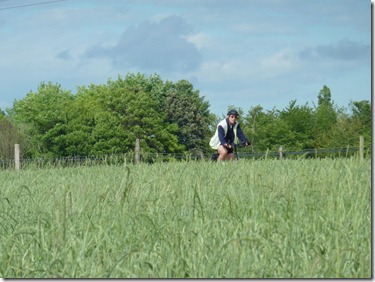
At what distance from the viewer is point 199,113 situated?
55969 millimetres

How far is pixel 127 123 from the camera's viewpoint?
52.2 metres

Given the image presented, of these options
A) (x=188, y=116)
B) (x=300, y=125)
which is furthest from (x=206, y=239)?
(x=188, y=116)

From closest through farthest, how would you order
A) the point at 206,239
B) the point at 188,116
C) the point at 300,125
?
the point at 206,239, the point at 300,125, the point at 188,116

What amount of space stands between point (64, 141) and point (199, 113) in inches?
495

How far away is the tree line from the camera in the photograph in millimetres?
37625

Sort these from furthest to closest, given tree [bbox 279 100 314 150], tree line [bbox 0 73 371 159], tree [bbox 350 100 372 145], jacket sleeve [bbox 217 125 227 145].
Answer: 1. tree line [bbox 0 73 371 159]
2. tree [bbox 279 100 314 150]
3. jacket sleeve [bbox 217 125 227 145]
4. tree [bbox 350 100 372 145]

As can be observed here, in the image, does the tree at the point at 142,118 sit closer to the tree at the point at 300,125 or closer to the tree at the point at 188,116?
the tree at the point at 188,116

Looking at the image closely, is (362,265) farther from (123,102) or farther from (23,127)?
(123,102)

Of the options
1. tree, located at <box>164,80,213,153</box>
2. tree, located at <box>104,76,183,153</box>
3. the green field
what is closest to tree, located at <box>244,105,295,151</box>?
tree, located at <box>104,76,183,153</box>

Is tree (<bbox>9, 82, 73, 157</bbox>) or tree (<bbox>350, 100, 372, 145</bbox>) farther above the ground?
tree (<bbox>9, 82, 73, 157</bbox>)

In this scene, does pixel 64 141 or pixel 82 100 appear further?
pixel 82 100

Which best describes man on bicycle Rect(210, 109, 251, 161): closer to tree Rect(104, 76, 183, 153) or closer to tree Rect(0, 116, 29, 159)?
tree Rect(0, 116, 29, 159)

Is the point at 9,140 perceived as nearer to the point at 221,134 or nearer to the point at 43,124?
the point at 43,124

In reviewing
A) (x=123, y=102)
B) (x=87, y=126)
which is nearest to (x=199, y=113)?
(x=123, y=102)
